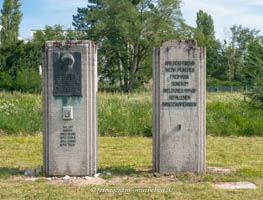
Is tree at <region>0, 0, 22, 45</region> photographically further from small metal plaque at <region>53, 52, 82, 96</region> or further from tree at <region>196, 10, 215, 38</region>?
small metal plaque at <region>53, 52, 82, 96</region>

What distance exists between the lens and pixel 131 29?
3566cm

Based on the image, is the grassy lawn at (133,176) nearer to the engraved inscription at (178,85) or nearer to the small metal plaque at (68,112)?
the small metal plaque at (68,112)

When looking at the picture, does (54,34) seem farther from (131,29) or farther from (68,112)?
(68,112)

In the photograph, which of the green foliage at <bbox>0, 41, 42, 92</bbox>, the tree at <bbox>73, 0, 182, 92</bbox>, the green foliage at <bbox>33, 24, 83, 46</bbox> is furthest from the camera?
the green foliage at <bbox>33, 24, 83, 46</bbox>

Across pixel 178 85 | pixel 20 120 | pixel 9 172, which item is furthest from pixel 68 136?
pixel 20 120

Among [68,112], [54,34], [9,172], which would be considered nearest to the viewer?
[68,112]

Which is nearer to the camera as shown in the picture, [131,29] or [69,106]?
[69,106]

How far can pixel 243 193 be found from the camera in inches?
205

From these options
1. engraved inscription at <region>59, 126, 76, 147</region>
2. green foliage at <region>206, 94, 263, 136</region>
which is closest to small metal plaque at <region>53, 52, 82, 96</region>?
engraved inscription at <region>59, 126, 76, 147</region>

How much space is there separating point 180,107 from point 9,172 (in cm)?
342

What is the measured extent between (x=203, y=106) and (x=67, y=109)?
7.97 ft

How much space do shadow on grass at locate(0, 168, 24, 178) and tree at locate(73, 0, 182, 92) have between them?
2914cm

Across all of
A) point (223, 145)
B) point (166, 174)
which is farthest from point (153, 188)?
point (223, 145)

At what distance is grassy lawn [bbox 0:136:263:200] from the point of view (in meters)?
5.17
